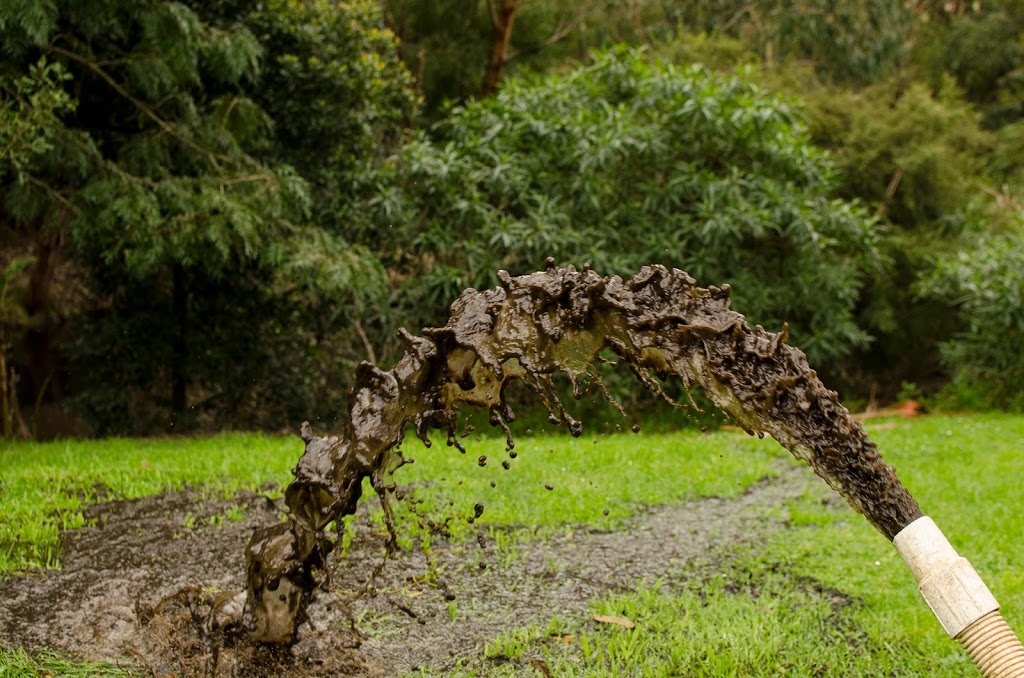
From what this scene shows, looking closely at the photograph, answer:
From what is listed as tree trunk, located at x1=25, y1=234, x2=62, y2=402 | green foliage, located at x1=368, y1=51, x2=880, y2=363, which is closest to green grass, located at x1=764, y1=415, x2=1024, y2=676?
green foliage, located at x1=368, y1=51, x2=880, y2=363

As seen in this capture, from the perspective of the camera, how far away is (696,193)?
8.70 m

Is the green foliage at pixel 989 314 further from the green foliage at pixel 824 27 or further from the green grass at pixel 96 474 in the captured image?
the green grass at pixel 96 474

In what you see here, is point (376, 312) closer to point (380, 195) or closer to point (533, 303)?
point (380, 195)

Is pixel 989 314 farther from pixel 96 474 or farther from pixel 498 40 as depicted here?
pixel 96 474

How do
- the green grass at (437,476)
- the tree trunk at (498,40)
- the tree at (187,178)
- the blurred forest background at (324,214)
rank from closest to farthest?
1. the green grass at (437,476)
2. the tree at (187,178)
3. the blurred forest background at (324,214)
4. the tree trunk at (498,40)

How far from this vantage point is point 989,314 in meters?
9.84

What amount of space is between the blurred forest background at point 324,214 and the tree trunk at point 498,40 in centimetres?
130

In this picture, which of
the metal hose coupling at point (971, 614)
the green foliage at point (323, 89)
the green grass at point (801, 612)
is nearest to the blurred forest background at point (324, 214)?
the green foliage at point (323, 89)

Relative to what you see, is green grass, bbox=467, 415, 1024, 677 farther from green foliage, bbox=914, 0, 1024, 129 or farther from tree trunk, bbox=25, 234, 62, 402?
green foliage, bbox=914, 0, 1024, 129

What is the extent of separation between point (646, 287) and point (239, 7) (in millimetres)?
6527

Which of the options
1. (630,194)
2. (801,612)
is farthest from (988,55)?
(801,612)

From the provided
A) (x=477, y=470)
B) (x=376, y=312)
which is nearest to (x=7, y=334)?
(x=376, y=312)

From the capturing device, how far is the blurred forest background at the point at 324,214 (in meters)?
6.95

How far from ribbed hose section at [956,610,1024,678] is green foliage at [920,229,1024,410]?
8.24 m
